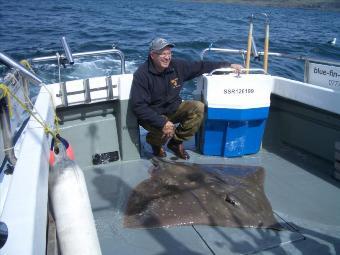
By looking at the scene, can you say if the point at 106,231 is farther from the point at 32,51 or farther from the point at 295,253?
the point at 32,51

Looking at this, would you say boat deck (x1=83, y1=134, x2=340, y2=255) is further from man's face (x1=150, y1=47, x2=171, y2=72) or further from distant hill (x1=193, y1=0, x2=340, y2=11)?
distant hill (x1=193, y1=0, x2=340, y2=11)

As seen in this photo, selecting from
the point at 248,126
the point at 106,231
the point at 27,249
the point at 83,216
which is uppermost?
the point at 27,249

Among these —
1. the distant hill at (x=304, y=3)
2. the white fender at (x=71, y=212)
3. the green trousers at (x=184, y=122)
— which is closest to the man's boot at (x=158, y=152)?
the green trousers at (x=184, y=122)

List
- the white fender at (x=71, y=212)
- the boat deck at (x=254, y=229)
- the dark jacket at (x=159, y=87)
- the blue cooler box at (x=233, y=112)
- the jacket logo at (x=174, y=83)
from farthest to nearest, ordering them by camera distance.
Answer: the jacket logo at (x=174, y=83), the blue cooler box at (x=233, y=112), the dark jacket at (x=159, y=87), the boat deck at (x=254, y=229), the white fender at (x=71, y=212)

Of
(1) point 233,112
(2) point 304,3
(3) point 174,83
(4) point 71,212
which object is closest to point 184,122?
(3) point 174,83

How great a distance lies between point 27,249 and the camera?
1.54m

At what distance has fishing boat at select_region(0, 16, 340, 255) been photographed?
3.30 m

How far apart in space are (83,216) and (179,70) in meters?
3.21

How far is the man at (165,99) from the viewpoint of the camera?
459 centimetres

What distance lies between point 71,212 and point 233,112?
3.10 metres

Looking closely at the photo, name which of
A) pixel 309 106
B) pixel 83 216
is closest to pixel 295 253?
pixel 83 216

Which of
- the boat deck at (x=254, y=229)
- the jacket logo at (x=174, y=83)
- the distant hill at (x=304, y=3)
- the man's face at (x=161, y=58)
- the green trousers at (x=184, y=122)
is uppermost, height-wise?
the distant hill at (x=304, y=3)

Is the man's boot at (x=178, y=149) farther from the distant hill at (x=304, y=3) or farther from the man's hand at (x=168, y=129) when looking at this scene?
the distant hill at (x=304, y=3)

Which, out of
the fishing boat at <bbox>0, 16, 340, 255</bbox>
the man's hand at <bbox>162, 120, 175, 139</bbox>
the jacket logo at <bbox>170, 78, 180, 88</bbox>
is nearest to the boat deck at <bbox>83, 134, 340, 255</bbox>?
the fishing boat at <bbox>0, 16, 340, 255</bbox>
